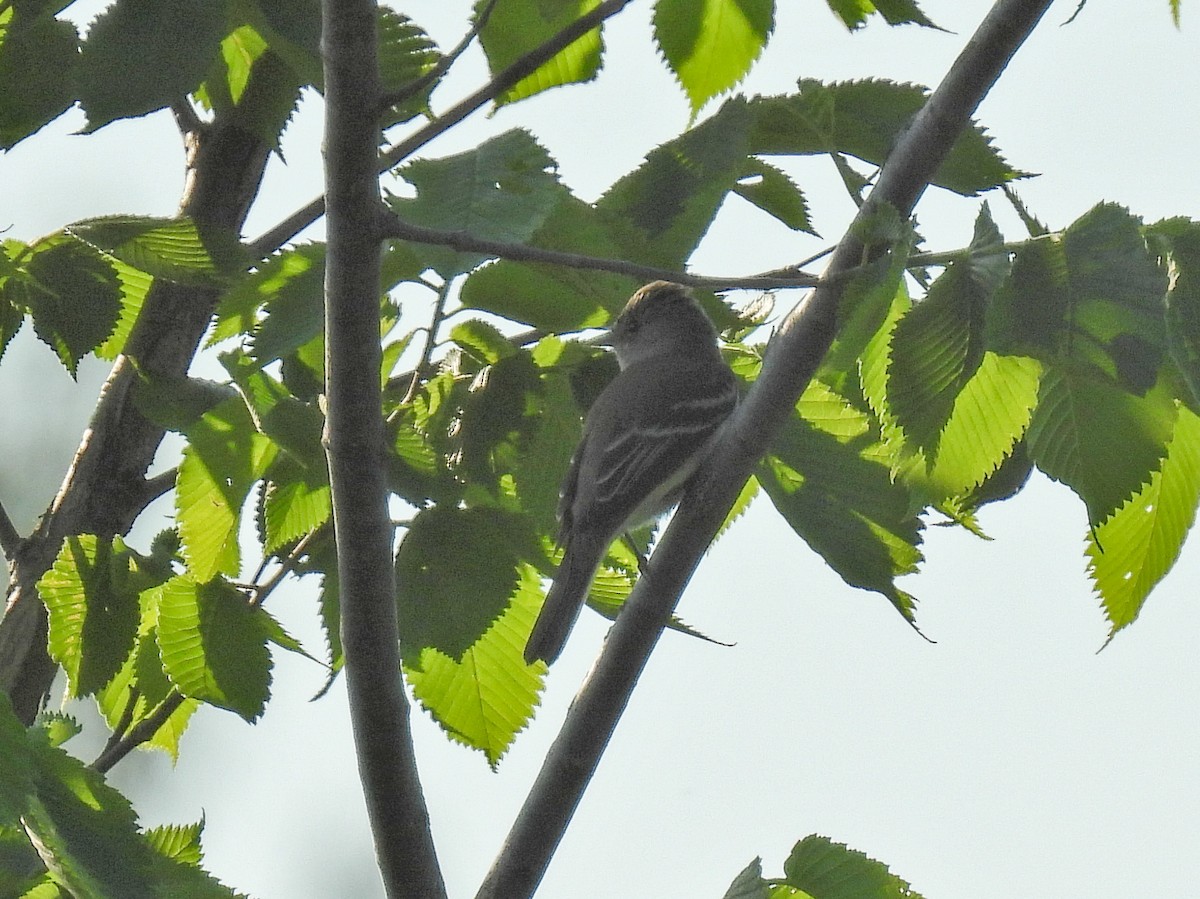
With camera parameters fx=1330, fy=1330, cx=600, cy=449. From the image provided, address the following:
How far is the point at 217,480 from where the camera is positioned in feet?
7.28

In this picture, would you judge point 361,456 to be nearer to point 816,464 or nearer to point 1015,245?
point 816,464

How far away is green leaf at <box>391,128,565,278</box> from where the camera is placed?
1653 millimetres

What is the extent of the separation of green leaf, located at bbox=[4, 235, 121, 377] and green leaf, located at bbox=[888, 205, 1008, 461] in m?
1.33

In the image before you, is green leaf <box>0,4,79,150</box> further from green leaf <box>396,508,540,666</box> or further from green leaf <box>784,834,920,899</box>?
green leaf <box>784,834,920,899</box>

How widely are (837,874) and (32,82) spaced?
5.56 ft

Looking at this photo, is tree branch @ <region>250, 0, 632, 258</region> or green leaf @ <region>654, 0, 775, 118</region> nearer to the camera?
tree branch @ <region>250, 0, 632, 258</region>

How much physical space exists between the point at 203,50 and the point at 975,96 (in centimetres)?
104

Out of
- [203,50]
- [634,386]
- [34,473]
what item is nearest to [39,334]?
[203,50]

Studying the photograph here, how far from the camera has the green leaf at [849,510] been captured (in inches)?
80.7

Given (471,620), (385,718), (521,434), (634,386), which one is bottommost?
(385,718)

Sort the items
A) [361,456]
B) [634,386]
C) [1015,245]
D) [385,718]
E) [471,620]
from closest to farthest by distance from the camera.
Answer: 1. [1015,245]
2. [361,456]
3. [385,718]
4. [471,620]
5. [634,386]

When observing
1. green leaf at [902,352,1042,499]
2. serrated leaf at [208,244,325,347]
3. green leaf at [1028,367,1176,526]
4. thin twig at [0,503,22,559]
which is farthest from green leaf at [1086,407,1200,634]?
thin twig at [0,503,22,559]

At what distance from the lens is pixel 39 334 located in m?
2.21

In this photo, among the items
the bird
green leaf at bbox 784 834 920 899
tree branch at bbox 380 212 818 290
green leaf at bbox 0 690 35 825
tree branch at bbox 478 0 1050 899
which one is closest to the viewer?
green leaf at bbox 0 690 35 825
